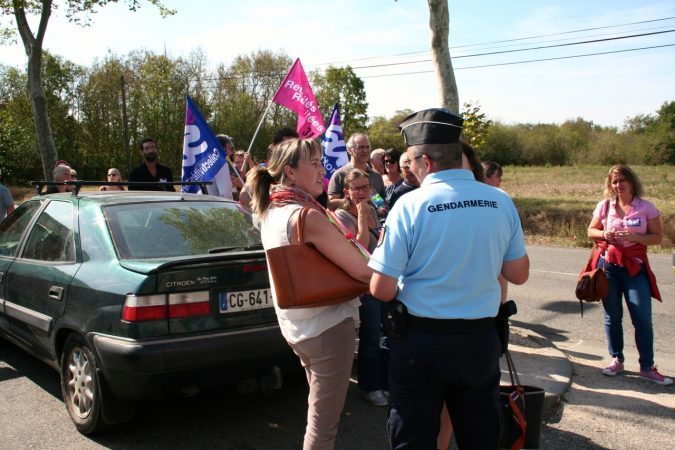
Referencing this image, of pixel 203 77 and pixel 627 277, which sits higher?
pixel 203 77

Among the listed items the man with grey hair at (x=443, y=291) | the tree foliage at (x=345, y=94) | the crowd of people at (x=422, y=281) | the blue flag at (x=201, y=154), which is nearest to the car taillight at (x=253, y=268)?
the crowd of people at (x=422, y=281)

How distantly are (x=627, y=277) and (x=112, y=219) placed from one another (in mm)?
4063

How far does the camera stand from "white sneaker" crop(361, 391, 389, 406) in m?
4.32

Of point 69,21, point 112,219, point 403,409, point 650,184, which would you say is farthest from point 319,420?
point 650,184

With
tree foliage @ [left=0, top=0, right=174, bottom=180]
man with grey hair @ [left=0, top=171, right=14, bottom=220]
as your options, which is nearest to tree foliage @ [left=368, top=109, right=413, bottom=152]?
tree foliage @ [left=0, top=0, right=174, bottom=180]

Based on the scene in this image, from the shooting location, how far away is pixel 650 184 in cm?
2930

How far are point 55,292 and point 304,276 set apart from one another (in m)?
2.30

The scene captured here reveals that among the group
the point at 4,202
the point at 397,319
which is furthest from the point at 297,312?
the point at 4,202

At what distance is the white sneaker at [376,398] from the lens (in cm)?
432

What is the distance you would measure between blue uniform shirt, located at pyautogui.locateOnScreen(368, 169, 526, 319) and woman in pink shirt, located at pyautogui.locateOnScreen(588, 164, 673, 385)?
9.65ft

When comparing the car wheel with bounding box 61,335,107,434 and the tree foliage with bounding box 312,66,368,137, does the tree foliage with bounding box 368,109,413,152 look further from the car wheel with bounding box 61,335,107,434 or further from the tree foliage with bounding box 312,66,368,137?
the car wheel with bounding box 61,335,107,434

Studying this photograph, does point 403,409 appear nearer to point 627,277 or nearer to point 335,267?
point 335,267

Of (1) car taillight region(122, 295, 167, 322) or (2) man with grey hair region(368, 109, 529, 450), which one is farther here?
(1) car taillight region(122, 295, 167, 322)

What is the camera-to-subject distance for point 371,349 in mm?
4344
